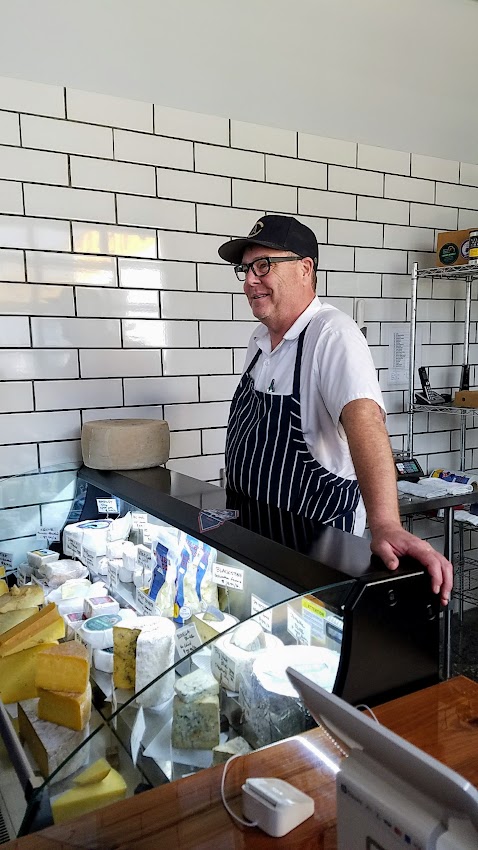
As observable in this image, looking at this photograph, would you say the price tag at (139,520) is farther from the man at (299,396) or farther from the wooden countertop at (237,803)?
the wooden countertop at (237,803)

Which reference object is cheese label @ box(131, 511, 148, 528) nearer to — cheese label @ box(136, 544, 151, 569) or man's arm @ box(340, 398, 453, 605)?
cheese label @ box(136, 544, 151, 569)

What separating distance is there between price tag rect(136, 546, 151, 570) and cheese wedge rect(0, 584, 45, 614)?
9.1 inches

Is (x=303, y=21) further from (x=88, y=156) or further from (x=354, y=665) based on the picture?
(x=354, y=665)

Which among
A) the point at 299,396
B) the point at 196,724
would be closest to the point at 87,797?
the point at 196,724

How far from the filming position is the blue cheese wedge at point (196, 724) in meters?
0.92

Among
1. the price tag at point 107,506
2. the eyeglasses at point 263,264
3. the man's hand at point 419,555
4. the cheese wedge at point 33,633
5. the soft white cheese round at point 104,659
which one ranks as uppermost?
the eyeglasses at point 263,264

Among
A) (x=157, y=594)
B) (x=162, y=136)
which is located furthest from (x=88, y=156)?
(x=157, y=594)

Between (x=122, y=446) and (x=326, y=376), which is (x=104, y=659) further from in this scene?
(x=122, y=446)

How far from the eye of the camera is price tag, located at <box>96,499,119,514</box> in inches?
70.4

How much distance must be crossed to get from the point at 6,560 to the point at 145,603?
523 millimetres

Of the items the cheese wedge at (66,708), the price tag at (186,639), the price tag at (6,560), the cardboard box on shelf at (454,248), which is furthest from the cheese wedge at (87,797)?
the cardboard box on shelf at (454,248)

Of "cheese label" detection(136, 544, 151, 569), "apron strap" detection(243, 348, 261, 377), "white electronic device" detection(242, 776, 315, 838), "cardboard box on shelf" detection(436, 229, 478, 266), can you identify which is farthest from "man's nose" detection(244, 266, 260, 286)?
"cardboard box on shelf" detection(436, 229, 478, 266)

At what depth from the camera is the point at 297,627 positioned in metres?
1.01

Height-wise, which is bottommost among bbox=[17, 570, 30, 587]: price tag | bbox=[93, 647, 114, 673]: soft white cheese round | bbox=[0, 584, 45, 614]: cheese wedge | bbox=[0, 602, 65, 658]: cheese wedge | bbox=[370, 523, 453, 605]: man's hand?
bbox=[17, 570, 30, 587]: price tag
